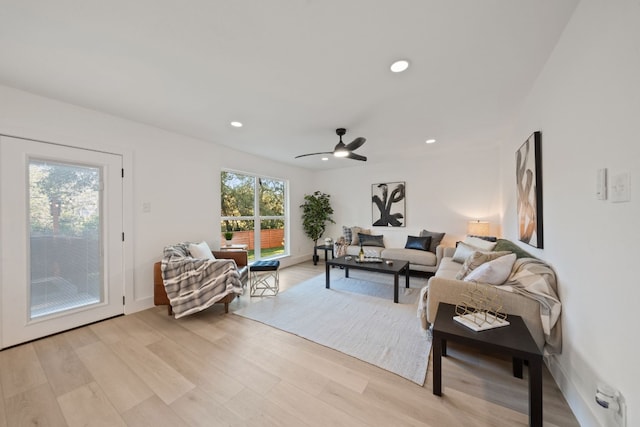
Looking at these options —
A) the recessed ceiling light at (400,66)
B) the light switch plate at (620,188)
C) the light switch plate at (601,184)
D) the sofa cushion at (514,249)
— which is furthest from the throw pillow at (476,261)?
the recessed ceiling light at (400,66)

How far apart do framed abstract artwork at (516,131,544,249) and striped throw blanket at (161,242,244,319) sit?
311 centimetres

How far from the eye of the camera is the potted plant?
5.73 meters

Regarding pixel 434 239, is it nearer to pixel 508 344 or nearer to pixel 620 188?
pixel 508 344

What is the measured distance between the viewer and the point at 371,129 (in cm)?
320

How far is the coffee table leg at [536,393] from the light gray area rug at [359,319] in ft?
2.00

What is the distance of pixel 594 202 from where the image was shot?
1.22 metres

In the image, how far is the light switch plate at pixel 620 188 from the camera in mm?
972

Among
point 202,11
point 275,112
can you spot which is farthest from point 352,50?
point 275,112

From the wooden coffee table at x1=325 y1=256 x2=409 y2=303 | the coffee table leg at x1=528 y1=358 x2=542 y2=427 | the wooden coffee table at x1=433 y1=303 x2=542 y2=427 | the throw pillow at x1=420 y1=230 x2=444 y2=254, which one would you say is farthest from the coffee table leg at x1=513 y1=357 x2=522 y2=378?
the throw pillow at x1=420 y1=230 x2=444 y2=254

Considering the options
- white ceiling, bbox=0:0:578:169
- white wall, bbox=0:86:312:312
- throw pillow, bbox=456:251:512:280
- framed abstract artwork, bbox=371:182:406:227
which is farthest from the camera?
framed abstract artwork, bbox=371:182:406:227

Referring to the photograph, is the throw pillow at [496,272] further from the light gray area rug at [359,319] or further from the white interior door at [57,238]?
the white interior door at [57,238]

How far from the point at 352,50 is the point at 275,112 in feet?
4.12

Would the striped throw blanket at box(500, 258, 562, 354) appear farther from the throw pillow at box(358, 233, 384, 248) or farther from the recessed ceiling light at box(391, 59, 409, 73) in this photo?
the throw pillow at box(358, 233, 384, 248)

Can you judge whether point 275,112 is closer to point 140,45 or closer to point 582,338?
point 140,45
